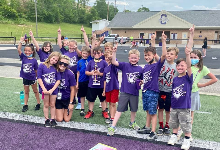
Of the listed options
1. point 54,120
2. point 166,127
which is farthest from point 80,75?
point 166,127

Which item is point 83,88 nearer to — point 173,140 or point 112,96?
point 112,96

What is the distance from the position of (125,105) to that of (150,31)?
38060mm

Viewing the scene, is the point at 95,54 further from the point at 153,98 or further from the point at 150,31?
the point at 150,31

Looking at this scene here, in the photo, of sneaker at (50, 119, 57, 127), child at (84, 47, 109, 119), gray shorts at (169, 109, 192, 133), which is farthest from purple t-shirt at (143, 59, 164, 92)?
sneaker at (50, 119, 57, 127)

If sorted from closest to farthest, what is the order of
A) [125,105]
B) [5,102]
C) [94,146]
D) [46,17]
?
1. [94,146]
2. [125,105]
3. [5,102]
4. [46,17]

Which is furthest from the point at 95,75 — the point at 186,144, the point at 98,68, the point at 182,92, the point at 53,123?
the point at 186,144

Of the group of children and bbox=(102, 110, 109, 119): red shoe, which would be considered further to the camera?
bbox=(102, 110, 109, 119): red shoe

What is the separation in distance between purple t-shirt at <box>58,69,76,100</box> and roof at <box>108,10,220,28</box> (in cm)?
3809

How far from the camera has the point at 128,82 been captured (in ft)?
13.8

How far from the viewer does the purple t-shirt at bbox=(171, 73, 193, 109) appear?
3650mm

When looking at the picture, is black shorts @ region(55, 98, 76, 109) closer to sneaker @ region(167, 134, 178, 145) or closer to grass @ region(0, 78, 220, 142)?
grass @ region(0, 78, 220, 142)

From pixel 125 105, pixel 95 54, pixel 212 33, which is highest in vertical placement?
pixel 212 33

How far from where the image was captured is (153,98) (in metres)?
3.97

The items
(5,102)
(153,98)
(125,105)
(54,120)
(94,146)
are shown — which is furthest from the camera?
(5,102)
